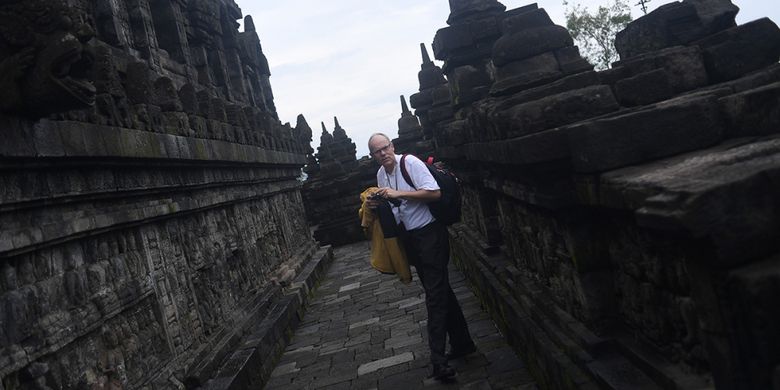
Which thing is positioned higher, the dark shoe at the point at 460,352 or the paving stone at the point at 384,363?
the dark shoe at the point at 460,352

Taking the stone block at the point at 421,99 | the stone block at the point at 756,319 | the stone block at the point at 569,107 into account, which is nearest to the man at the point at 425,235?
the stone block at the point at 569,107

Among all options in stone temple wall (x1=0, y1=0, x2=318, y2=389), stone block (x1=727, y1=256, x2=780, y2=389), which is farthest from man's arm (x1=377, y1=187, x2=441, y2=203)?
stone block (x1=727, y1=256, x2=780, y2=389)

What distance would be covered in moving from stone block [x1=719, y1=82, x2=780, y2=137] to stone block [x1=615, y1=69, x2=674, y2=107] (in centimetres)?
80

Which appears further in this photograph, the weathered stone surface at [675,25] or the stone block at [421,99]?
the stone block at [421,99]

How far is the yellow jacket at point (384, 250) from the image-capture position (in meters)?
5.29

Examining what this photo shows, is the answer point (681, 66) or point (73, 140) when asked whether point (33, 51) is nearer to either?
point (73, 140)

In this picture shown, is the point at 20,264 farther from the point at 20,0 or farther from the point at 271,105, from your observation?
the point at 271,105

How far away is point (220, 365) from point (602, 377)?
13.1 ft

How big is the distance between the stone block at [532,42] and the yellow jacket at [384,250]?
1.61 m

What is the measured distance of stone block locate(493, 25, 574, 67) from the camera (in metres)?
4.84

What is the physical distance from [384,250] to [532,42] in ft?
7.10

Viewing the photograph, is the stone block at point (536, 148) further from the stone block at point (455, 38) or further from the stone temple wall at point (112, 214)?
the stone block at point (455, 38)

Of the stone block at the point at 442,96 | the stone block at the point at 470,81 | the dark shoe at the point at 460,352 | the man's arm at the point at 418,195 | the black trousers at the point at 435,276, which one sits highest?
the stone block at the point at 442,96

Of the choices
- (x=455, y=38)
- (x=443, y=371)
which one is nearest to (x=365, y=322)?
(x=443, y=371)
